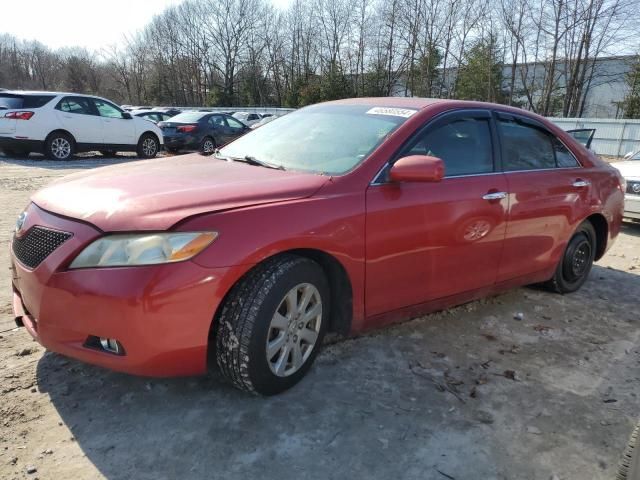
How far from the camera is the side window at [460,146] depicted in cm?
319

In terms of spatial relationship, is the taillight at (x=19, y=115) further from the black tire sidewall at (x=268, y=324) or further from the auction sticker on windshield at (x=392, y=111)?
the black tire sidewall at (x=268, y=324)

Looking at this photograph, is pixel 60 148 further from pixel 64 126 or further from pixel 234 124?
pixel 234 124

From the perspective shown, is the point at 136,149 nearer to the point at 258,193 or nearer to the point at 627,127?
the point at 258,193

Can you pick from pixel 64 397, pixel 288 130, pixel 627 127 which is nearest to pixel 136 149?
pixel 288 130

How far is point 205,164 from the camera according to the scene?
3.21 meters

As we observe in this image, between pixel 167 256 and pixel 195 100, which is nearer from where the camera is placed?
pixel 167 256

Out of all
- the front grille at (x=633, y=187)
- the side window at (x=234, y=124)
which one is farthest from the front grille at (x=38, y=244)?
the side window at (x=234, y=124)

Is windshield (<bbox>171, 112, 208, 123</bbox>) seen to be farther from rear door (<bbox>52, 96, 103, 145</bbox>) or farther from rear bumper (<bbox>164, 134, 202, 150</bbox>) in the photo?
rear door (<bbox>52, 96, 103, 145</bbox>)

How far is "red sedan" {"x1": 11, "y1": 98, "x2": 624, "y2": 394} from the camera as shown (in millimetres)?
2174

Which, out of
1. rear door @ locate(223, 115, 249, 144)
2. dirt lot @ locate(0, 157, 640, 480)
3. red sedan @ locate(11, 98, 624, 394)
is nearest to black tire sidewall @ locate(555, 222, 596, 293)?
red sedan @ locate(11, 98, 624, 394)

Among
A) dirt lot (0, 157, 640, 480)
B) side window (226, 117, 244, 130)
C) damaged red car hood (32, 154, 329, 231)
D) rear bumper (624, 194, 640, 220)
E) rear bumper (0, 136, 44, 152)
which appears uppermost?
damaged red car hood (32, 154, 329, 231)

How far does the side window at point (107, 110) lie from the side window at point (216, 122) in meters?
3.26

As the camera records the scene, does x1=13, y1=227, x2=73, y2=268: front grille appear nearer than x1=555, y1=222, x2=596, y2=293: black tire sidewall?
Yes

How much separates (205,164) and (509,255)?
2225 mm
